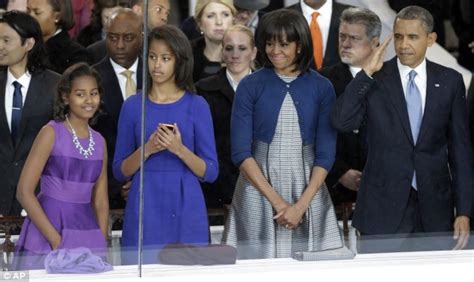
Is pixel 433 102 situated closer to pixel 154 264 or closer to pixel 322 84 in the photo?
pixel 322 84

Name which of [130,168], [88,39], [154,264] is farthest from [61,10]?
[154,264]

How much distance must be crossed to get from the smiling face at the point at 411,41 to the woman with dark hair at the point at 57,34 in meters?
1.18

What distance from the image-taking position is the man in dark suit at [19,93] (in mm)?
5031

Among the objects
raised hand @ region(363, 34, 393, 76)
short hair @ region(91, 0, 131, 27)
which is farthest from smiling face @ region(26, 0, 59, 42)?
→ raised hand @ region(363, 34, 393, 76)

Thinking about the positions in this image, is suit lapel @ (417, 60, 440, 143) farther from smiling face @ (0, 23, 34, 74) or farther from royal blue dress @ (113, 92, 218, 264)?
smiling face @ (0, 23, 34, 74)

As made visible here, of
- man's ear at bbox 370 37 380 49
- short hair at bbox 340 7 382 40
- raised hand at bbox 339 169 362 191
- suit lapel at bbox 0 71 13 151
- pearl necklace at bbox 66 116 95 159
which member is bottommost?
raised hand at bbox 339 169 362 191

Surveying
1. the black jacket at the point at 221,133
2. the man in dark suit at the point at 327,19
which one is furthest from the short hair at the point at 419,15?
the black jacket at the point at 221,133

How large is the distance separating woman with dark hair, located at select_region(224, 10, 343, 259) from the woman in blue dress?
0.16 metres

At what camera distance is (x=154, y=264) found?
509cm

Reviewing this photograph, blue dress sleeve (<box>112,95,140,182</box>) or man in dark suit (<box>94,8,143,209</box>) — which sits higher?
man in dark suit (<box>94,8,143,209</box>)

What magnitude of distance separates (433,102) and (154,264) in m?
1.24

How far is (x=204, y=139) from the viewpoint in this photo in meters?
5.26

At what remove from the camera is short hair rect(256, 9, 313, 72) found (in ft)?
17.4

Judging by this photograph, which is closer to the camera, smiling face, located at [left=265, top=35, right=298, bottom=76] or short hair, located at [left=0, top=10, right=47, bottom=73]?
short hair, located at [left=0, top=10, right=47, bottom=73]
